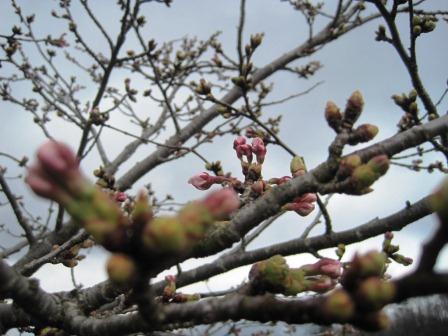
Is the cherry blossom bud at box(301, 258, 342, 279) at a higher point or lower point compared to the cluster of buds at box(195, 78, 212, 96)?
lower

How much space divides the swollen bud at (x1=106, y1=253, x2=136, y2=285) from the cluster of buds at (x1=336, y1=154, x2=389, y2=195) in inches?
19.9

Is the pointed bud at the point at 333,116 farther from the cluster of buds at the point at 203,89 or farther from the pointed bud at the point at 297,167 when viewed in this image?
the cluster of buds at the point at 203,89

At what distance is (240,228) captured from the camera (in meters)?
1.09

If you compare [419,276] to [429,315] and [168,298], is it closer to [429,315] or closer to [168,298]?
[168,298]

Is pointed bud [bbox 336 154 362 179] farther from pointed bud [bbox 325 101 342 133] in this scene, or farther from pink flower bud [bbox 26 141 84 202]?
pink flower bud [bbox 26 141 84 202]

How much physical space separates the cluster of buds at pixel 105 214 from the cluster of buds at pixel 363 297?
0.25 meters

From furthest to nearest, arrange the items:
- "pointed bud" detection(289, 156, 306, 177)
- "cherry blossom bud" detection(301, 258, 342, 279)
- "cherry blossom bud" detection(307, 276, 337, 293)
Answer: "pointed bud" detection(289, 156, 306, 177)
"cherry blossom bud" detection(301, 258, 342, 279)
"cherry blossom bud" detection(307, 276, 337, 293)

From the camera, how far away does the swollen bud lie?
68 cm

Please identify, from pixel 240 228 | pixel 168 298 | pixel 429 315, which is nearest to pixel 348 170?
pixel 240 228

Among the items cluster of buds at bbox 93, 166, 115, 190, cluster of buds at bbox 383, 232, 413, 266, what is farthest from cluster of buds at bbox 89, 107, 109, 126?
cluster of buds at bbox 383, 232, 413, 266

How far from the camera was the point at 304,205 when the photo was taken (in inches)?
64.9

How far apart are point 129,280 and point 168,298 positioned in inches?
33.2

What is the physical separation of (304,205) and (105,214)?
1.08 meters

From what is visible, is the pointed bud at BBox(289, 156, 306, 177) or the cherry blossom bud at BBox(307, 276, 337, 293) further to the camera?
the pointed bud at BBox(289, 156, 306, 177)
